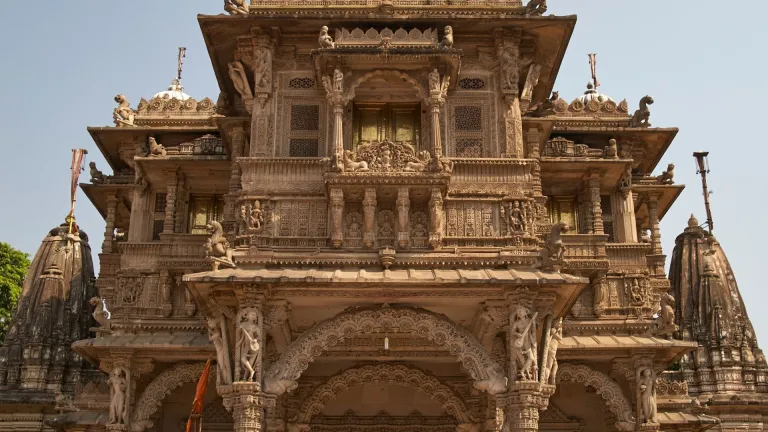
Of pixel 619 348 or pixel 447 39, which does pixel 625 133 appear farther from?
pixel 447 39

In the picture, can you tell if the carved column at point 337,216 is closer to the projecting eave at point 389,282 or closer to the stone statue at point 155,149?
the projecting eave at point 389,282

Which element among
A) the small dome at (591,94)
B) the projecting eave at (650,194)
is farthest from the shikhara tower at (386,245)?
the small dome at (591,94)

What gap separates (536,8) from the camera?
20547 millimetres

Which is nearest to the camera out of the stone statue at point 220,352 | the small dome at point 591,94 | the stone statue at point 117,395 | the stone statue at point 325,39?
the stone statue at point 220,352

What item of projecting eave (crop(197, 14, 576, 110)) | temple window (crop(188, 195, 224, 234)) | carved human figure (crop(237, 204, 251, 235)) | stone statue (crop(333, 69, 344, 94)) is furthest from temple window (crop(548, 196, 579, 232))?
carved human figure (crop(237, 204, 251, 235))

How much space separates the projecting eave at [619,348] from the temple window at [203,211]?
10.8 metres

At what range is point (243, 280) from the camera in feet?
53.2

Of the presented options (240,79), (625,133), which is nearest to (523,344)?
(240,79)

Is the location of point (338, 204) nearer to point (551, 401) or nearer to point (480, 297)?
point (480, 297)

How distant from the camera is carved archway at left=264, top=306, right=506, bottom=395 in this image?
54.9 feet

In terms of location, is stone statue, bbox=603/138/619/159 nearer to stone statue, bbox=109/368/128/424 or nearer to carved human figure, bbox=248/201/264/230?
carved human figure, bbox=248/201/264/230

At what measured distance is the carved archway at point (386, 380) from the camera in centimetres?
2047

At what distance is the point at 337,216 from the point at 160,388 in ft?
23.2

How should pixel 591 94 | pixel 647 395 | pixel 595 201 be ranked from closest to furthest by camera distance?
pixel 647 395 → pixel 595 201 → pixel 591 94
